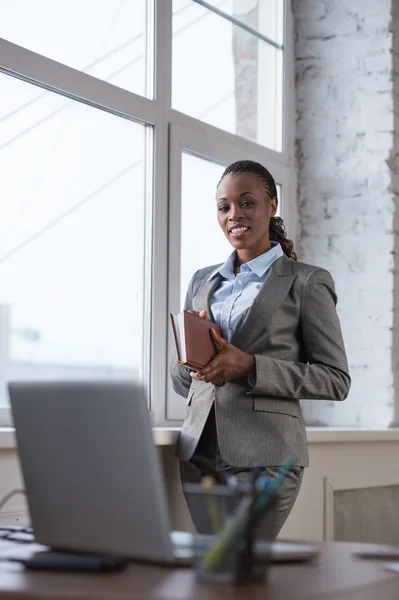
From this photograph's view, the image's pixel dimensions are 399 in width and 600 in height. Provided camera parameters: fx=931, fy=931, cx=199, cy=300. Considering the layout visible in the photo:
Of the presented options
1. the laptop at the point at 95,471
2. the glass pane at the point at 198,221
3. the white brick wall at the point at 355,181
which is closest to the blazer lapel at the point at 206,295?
the glass pane at the point at 198,221

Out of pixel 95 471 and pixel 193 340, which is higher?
pixel 193 340

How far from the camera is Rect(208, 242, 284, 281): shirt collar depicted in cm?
249

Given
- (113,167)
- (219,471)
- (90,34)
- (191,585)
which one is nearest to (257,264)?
(219,471)

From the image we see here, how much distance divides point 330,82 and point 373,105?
225 mm

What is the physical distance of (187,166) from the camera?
336cm

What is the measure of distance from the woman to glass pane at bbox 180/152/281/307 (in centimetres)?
74

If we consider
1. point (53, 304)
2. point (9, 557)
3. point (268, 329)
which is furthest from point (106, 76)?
point (9, 557)

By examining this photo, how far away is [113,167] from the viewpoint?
3.08m

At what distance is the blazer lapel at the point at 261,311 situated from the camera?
2.38 meters

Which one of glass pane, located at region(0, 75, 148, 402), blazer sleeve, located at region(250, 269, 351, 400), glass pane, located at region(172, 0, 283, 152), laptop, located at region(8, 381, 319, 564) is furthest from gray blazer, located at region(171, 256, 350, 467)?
glass pane, located at region(172, 0, 283, 152)

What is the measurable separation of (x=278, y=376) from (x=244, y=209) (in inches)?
18.5

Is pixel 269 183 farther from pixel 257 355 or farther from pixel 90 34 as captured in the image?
pixel 90 34

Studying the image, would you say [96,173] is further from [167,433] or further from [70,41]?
[167,433]

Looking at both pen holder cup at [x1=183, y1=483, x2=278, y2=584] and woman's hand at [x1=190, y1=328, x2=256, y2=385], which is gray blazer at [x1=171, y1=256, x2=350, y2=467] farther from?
pen holder cup at [x1=183, y1=483, x2=278, y2=584]
